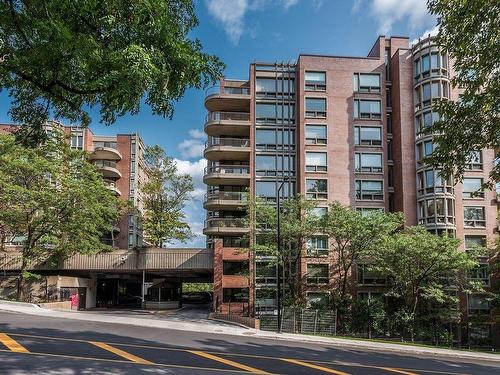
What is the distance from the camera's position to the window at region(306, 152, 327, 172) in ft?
151

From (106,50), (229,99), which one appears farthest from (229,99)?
(106,50)

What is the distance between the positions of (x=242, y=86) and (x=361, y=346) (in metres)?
31.3

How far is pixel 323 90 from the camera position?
155ft

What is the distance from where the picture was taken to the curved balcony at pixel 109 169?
6236 cm

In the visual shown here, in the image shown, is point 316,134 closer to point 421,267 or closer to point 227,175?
point 227,175

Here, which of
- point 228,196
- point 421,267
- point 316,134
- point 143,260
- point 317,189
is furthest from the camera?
point 316,134

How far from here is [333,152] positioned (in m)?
46.2

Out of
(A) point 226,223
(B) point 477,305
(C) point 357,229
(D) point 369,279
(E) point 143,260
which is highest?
(A) point 226,223

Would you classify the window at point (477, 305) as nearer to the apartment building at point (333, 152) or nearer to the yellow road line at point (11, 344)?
the apartment building at point (333, 152)

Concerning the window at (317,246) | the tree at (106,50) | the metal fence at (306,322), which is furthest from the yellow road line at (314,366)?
the window at (317,246)

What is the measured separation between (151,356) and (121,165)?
53.8 meters

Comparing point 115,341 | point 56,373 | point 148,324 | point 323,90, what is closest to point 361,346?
point 148,324

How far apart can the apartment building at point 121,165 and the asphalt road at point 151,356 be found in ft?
137

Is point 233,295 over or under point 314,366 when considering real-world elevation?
over
